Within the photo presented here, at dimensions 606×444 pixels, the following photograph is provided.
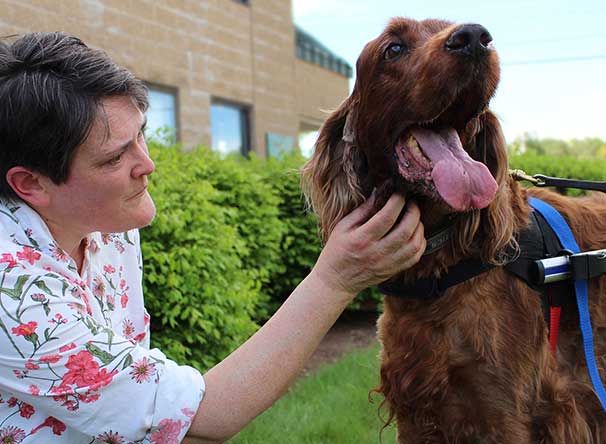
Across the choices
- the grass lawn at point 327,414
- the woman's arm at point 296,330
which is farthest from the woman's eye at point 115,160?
the grass lawn at point 327,414

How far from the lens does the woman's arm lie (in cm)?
159

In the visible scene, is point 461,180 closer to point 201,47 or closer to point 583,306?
point 583,306

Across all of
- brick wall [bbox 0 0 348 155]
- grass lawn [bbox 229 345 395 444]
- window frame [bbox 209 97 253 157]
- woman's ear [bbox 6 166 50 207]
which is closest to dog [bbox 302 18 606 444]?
woman's ear [bbox 6 166 50 207]

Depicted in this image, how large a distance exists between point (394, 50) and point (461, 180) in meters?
0.55

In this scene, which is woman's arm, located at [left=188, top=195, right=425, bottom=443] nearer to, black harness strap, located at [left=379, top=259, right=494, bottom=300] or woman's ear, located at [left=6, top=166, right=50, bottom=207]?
black harness strap, located at [left=379, top=259, right=494, bottom=300]

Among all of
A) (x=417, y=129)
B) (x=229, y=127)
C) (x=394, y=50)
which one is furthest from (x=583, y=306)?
(x=229, y=127)

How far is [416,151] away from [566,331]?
907 mm

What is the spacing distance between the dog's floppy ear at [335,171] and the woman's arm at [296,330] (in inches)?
18.0

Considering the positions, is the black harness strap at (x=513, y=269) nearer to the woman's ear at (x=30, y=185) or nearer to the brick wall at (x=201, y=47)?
the woman's ear at (x=30, y=185)

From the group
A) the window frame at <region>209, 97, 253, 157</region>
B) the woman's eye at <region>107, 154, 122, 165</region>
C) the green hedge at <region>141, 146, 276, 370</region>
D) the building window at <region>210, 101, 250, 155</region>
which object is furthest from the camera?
the window frame at <region>209, 97, 253, 157</region>

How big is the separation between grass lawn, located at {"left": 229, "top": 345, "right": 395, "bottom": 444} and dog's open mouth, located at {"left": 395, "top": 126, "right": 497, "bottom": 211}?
181 centimetres

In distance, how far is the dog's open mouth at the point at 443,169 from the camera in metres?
1.80

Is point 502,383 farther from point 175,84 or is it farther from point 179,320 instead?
point 175,84

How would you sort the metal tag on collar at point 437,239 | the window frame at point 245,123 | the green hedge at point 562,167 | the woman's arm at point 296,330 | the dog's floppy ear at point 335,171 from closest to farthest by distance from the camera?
the woman's arm at point 296,330 < the metal tag on collar at point 437,239 < the dog's floppy ear at point 335,171 < the green hedge at point 562,167 < the window frame at point 245,123
